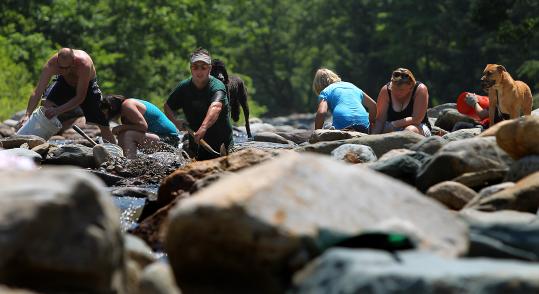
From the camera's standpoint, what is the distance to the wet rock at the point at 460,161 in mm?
8461

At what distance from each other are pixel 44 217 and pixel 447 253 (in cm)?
175

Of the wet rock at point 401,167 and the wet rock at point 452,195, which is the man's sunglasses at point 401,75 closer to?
the wet rock at point 401,167

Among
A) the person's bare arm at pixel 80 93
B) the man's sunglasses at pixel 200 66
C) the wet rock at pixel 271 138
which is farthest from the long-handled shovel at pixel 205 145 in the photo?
the wet rock at pixel 271 138

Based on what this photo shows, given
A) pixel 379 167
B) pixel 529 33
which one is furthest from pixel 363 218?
pixel 529 33

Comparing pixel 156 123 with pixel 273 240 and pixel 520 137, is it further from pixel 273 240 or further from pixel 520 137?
pixel 273 240

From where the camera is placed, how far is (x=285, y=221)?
17.5ft

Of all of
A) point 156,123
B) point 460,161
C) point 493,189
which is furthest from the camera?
point 156,123

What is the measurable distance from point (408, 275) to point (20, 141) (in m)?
9.43

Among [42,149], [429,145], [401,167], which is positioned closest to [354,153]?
[429,145]

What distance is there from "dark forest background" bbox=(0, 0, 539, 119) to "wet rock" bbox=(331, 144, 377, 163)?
18.9 m

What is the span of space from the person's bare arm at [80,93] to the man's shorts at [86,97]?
145 mm

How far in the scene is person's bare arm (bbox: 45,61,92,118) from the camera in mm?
13797

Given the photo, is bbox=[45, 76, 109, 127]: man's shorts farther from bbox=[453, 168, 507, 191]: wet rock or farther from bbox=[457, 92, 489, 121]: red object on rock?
bbox=[453, 168, 507, 191]: wet rock

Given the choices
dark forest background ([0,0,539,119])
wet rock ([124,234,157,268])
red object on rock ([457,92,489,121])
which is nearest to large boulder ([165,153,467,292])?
wet rock ([124,234,157,268])
